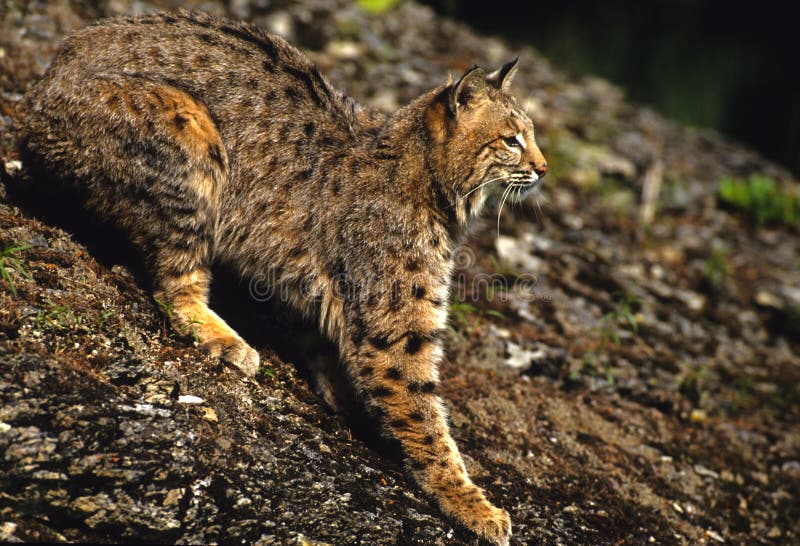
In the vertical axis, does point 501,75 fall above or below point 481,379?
above

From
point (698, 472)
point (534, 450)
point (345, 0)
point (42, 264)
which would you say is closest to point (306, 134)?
point (42, 264)

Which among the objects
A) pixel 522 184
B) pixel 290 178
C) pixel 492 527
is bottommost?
pixel 492 527

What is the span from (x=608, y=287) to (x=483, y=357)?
6.42 feet

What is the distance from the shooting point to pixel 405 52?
8977 mm

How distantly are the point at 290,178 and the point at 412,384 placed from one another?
4.32 ft

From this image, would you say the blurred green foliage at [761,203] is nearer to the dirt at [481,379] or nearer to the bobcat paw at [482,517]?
the dirt at [481,379]

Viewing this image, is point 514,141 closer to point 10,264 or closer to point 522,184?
point 522,184

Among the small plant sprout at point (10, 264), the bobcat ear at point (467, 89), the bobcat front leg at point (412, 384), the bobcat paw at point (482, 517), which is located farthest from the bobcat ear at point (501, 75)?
the small plant sprout at point (10, 264)

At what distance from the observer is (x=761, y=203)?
8586mm

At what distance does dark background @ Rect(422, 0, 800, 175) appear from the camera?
11.5 metres

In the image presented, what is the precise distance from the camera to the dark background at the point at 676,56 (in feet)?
37.9

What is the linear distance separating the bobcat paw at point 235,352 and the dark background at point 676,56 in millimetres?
8894

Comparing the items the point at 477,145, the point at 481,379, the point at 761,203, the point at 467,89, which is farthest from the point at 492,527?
the point at 761,203

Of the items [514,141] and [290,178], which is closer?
[290,178]
